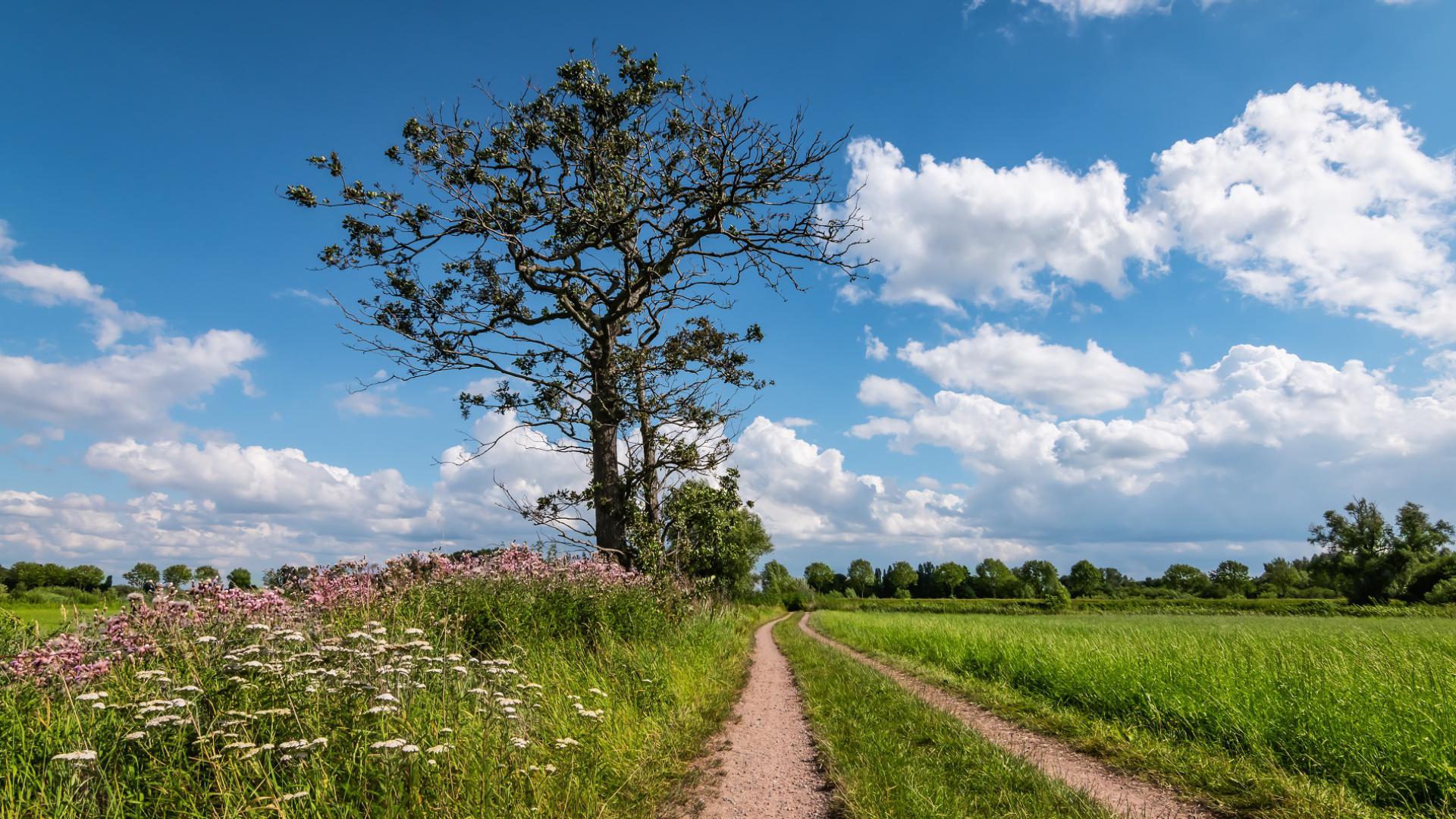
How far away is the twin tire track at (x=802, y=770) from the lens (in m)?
5.09

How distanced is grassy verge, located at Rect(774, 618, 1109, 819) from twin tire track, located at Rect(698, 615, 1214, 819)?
0.21 m

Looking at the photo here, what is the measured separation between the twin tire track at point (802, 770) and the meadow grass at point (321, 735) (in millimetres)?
479

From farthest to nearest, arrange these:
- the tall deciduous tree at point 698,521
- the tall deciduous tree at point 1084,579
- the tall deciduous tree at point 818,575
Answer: the tall deciduous tree at point 818,575, the tall deciduous tree at point 1084,579, the tall deciduous tree at point 698,521

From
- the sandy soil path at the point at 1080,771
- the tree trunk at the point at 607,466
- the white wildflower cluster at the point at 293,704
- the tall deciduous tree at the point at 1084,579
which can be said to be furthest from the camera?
the tall deciduous tree at the point at 1084,579

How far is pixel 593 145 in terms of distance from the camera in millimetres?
15008

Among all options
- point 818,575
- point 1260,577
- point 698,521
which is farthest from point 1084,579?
point 698,521

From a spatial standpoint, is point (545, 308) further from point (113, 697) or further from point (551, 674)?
point (113, 697)

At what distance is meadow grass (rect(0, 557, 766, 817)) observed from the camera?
3.68m

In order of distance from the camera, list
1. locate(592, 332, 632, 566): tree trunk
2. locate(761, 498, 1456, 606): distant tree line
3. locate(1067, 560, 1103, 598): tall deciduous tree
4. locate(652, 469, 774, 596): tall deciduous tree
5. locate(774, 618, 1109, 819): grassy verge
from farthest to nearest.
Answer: locate(1067, 560, 1103, 598): tall deciduous tree
locate(761, 498, 1456, 606): distant tree line
locate(652, 469, 774, 596): tall deciduous tree
locate(592, 332, 632, 566): tree trunk
locate(774, 618, 1109, 819): grassy verge

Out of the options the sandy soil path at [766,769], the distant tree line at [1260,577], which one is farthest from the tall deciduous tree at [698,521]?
the distant tree line at [1260,577]

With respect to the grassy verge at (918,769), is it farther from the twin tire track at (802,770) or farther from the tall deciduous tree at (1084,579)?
the tall deciduous tree at (1084,579)

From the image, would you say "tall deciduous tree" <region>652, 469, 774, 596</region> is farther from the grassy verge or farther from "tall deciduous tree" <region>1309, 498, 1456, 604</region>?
"tall deciduous tree" <region>1309, 498, 1456, 604</region>

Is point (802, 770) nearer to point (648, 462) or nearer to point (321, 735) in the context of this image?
point (321, 735)

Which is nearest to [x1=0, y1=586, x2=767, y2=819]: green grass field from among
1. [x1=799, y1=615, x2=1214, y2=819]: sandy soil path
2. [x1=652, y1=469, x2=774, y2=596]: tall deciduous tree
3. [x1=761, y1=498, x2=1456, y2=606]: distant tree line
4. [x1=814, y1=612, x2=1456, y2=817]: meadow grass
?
[x1=799, y1=615, x2=1214, y2=819]: sandy soil path
